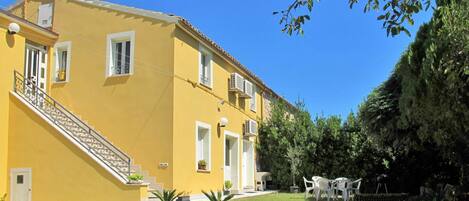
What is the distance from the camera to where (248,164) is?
24.4 m

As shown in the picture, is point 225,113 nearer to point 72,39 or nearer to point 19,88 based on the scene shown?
point 72,39

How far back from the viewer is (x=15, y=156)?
15.0m

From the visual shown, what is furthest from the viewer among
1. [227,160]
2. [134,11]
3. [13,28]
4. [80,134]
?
[227,160]

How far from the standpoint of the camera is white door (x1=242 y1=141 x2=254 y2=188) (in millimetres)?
24062

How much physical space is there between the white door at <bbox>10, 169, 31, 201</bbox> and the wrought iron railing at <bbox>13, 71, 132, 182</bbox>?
1721 millimetres

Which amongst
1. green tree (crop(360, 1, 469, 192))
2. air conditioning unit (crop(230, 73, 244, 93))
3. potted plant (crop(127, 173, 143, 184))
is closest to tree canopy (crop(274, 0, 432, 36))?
green tree (crop(360, 1, 469, 192))

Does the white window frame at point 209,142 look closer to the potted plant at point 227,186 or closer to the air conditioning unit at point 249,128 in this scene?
the potted plant at point 227,186

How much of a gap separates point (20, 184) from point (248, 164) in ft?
38.5

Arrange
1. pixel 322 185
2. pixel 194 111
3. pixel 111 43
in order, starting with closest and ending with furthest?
pixel 322 185, pixel 111 43, pixel 194 111

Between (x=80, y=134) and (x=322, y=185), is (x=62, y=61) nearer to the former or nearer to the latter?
(x=80, y=134)

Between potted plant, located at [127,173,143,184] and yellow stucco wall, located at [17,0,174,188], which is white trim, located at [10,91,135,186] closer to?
potted plant, located at [127,173,143,184]

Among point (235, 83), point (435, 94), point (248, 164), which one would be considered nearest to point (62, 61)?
point (235, 83)

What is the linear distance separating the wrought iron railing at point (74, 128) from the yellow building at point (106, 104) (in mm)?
44

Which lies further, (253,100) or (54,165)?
(253,100)
